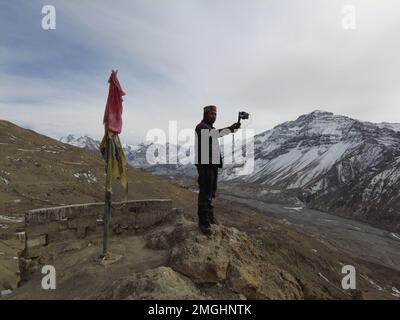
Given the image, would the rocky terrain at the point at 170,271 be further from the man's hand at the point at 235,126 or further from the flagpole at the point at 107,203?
the man's hand at the point at 235,126

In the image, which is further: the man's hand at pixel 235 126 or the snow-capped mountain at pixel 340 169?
the snow-capped mountain at pixel 340 169

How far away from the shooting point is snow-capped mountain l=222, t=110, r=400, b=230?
79875 mm

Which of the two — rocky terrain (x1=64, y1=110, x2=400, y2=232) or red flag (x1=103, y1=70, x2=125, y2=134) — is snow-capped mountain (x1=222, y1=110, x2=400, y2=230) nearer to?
rocky terrain (x1=64, y1=110, x2=400, y2=232)

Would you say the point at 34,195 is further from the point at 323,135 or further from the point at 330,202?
the point at 323,135

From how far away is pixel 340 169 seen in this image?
113 metres

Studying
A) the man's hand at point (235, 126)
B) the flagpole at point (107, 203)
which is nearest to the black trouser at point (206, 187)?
the man's hand at point (235, 126)

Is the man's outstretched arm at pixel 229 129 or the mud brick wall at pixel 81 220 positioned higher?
the man's outstretched arm at pixel 229 129

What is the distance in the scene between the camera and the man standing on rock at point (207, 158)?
7.96 metres

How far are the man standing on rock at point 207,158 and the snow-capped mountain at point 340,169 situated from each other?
70.4 m

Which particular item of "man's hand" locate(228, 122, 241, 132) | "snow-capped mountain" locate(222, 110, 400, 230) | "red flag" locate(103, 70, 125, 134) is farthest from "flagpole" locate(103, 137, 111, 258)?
"snow-capped mountain" locate(222, 110, 400, 230)

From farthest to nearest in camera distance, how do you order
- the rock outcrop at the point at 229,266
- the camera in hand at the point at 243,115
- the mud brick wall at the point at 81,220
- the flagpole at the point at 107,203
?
the mud brick wall at the point at 81,220, the flagpole at the point at 107,203, the camera in hand at the point at 243,115, the rock outcrop at the point at 229,266

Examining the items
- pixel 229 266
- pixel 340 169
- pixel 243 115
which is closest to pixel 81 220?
pixel 229 266

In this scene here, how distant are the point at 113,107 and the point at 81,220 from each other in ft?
13.3

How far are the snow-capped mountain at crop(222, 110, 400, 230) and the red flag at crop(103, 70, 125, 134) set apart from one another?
7175cm
